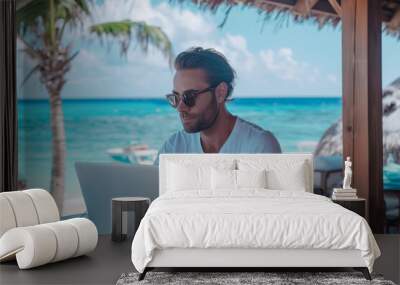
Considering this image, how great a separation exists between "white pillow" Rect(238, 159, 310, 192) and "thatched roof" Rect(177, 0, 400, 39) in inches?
71.8

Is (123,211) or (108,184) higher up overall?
(108,184)

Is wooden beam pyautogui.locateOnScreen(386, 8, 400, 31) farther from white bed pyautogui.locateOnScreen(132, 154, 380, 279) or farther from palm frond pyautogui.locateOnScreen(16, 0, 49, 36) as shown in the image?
palm frond pyautogui.locateOnScreen(16, 0, 49, 36)

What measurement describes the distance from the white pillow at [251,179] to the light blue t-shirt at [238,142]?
3.54 ft

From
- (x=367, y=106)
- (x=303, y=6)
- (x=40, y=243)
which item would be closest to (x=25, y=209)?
(x=40, y=243)

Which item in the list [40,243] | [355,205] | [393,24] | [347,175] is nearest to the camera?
[40,243]

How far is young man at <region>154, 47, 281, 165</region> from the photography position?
7.60m

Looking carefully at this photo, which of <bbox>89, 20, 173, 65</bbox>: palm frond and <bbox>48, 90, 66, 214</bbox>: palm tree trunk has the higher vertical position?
<bbox>89, 20, 173, 65</bbox>: palm frond

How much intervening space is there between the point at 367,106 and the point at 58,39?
11.9ft

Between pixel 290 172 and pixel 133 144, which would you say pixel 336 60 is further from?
pixel 133 144

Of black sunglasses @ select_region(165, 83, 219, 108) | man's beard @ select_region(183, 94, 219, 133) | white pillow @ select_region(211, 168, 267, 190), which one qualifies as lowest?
white pillow @ select_region(211, 168, 267, 190)

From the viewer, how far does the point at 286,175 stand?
21.7ft

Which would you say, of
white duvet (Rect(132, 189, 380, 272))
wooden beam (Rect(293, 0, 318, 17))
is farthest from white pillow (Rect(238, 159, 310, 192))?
wooden beam (Rect(293, 0, 318, 17))

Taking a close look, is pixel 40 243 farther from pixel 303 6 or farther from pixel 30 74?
pixel 303 6

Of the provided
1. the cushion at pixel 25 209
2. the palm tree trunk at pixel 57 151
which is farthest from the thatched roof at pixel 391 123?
the cushion at pixel 25 209
